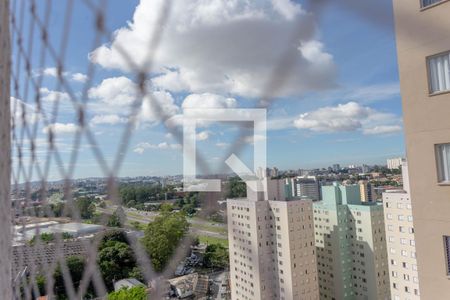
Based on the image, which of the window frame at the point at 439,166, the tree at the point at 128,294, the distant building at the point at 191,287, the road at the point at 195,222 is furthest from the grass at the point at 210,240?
the tree at the point at 128,294

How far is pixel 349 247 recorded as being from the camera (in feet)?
3.33

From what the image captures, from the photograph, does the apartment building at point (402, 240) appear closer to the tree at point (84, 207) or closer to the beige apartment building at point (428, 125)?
the beige apartment building at point (428, 125)

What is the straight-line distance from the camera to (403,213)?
639 millimetres

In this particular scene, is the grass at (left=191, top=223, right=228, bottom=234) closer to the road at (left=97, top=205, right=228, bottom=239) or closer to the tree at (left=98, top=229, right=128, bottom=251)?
the road at (left=97, top=205, right=228, bottom=239)

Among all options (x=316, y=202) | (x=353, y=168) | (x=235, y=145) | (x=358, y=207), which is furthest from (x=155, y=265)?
(x=358, y=207)

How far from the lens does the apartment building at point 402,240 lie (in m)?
0.62

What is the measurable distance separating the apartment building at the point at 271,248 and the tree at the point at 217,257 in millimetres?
21

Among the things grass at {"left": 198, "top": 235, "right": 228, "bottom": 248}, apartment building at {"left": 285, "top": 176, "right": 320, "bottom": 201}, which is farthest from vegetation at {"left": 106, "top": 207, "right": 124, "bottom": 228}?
apartment building at {"left": 285, "top": 176, "right": 320, "bottom": 201}

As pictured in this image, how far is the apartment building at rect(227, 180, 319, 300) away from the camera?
0.64 meters

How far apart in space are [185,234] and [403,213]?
1.39 feet

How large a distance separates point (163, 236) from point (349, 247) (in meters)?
0.67

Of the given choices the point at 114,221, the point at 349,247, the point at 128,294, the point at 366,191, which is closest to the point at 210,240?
the point at 114,221

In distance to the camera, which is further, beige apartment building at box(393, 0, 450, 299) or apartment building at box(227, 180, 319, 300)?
apartment building at box(227, 180, 319, 300)

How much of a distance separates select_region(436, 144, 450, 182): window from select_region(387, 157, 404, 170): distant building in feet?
0.24
